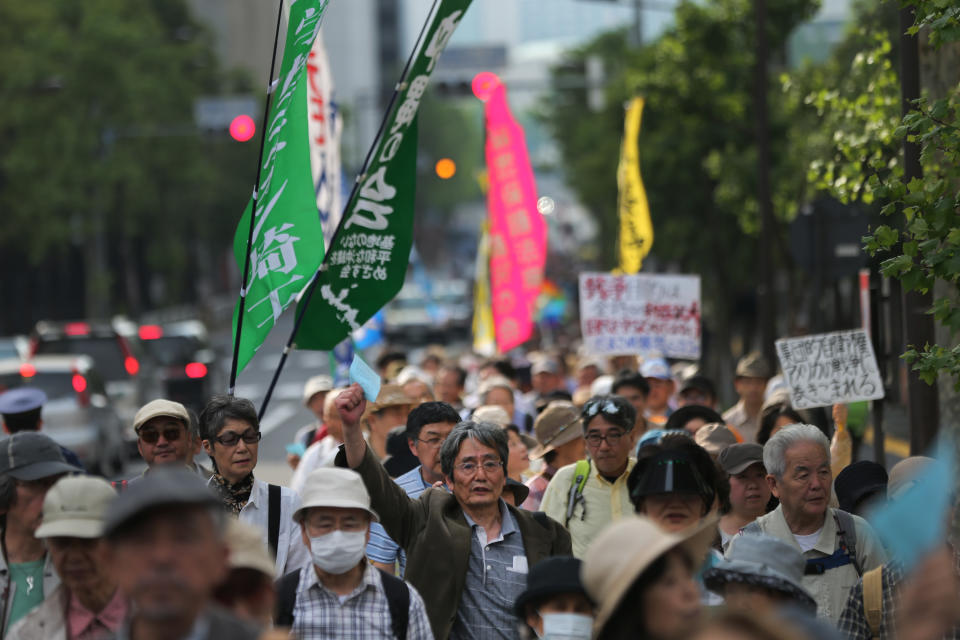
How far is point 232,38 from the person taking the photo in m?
114

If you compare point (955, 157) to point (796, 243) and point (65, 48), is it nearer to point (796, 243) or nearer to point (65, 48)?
point (796, 243)

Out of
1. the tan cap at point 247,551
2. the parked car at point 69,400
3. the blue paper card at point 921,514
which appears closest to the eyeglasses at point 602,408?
the tan cap at point 247,551

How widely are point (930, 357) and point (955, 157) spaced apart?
3.05 feet

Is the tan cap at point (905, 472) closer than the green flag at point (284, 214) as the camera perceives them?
Yes

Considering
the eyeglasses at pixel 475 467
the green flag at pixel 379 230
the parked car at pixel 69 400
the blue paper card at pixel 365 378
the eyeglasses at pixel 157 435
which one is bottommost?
the parked car at pixel 69 400

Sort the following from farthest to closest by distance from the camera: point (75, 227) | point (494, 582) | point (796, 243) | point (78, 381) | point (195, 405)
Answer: point (75, 227)
point (195, 405)
point (78, 381)
point (796, 243)
point (494, 582)

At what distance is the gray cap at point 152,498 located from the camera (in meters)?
3.41

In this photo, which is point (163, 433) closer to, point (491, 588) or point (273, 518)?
point (273, 518)

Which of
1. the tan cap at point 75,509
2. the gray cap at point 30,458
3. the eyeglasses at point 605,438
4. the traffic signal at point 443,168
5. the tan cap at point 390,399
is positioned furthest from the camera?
the traffic signal at point 443,168

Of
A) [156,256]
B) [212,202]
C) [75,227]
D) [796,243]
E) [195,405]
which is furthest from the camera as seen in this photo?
[212,202]

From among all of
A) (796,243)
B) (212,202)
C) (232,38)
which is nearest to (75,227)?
(212,202)

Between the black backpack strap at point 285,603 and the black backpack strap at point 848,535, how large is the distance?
2.12 m

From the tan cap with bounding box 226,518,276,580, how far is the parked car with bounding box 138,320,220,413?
78.4 ft

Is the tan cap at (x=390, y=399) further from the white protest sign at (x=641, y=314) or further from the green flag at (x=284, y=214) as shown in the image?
the white protest sign at (x=641, y=314)
